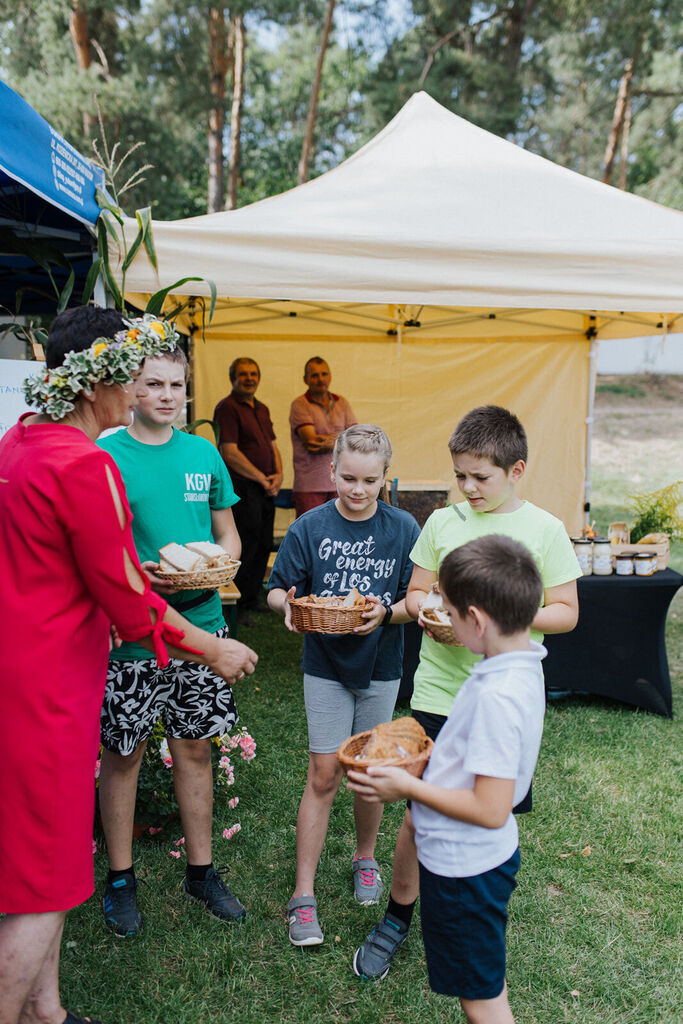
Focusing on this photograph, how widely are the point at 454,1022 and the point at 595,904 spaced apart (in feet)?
2.72

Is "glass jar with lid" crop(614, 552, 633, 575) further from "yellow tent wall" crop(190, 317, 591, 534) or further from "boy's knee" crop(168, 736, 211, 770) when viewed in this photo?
"yellow tent wall" crop(190, 317, 591, 534)

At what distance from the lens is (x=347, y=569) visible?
2.54 metres

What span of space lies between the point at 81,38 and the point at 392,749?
1587 cm

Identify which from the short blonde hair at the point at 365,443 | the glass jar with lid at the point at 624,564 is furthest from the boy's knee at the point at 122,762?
the glass jar with lid at the point at 624,564

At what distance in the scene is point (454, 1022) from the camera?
219 cm

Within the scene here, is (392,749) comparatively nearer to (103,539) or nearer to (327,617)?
(327,617)

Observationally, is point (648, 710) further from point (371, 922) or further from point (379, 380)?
point (379, 380)

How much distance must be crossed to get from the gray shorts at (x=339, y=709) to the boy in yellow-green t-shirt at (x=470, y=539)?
0.71 ft

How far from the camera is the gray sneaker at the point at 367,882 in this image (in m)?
2.72

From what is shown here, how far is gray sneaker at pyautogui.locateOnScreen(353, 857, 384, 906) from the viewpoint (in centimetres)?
272

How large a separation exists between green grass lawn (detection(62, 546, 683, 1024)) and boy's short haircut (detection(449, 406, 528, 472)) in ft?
5.37

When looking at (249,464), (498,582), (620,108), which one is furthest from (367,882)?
(620,108)

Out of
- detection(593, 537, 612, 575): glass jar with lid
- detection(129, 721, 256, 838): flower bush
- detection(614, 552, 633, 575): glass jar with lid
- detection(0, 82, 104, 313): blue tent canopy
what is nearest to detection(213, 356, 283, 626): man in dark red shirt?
detection(0, 82, 104, 313): blue tent canopy

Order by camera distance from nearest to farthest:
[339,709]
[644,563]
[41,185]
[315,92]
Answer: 1. [339,709]
2. [41,185]
3. [644,563]
4. [315,92]
